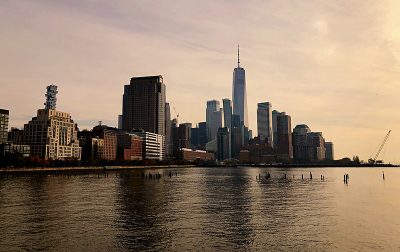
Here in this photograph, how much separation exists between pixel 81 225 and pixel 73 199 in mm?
34034

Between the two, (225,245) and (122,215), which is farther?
(122,215)

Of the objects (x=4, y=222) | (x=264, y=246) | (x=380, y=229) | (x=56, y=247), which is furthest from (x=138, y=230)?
(x=380, y=229)

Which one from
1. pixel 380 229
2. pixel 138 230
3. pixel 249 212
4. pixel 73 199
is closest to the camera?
pixel 138 230

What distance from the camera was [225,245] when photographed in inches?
1764

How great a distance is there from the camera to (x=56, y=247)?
1709 inches

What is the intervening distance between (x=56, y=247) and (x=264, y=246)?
2410 cm

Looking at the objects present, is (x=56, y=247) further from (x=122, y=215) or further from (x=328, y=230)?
(x=328, y=230)

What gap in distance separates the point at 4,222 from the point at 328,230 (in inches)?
1883

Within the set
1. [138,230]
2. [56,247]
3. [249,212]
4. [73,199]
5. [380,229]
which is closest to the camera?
[56,247]

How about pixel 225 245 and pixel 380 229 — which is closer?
pixel 225 245

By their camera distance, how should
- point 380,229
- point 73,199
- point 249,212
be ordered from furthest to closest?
point 73,199 → point 249,212 → point 380,229

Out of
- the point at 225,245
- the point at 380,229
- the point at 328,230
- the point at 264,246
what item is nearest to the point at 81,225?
the point at 225,245

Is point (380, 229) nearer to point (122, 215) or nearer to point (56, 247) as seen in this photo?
point (122, 215)

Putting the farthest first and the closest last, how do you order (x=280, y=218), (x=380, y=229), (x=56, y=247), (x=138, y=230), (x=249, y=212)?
(x=249, y=212), (x=280, y=218), (x=380, y=229), (x=138, y=230), (x=56, y=247)
